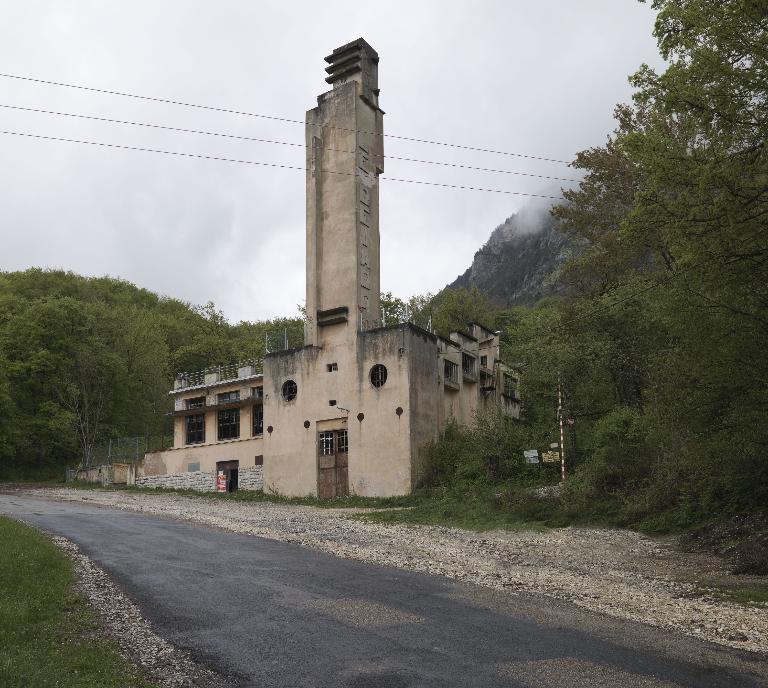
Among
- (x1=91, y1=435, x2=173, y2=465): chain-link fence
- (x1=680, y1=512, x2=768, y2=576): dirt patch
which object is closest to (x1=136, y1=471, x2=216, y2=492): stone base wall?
(x1=91, y1=435, x2=173, y2=465): chain-link fence

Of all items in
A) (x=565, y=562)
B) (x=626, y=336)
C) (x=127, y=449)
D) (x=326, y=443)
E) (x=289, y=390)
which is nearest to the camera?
(x=565, y=562)

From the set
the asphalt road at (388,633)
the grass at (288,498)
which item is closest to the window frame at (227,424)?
the grass at (288,498)

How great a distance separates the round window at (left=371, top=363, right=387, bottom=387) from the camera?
3341 cm

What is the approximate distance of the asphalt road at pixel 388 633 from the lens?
7.13m

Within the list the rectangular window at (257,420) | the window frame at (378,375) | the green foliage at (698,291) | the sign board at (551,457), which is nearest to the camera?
the green foliage at (698,291)

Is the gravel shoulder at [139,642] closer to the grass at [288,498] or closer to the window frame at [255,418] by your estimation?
the grass at [288,498]

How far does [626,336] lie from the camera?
98.9ft

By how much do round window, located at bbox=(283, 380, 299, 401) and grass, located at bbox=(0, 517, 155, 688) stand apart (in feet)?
78.4

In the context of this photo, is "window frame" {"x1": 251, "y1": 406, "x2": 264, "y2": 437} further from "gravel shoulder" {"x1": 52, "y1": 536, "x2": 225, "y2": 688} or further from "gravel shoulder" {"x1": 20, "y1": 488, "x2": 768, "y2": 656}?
"gravel shoulder" {"x1": 52, "y1": 536, "x2": 225, "y2": 688}

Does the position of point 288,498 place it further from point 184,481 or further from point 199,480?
point 184,481

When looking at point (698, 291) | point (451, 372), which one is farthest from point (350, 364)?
point (698, 291)

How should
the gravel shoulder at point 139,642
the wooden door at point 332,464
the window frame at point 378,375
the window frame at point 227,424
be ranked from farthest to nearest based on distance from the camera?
the window frame at point 227,424
the wooden door at point 332,464
the window frame at point 378,375
the gravel shoulder at point 139,642

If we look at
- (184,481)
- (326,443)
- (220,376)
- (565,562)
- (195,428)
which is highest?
(220,376)

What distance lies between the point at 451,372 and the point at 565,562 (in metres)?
22.1
